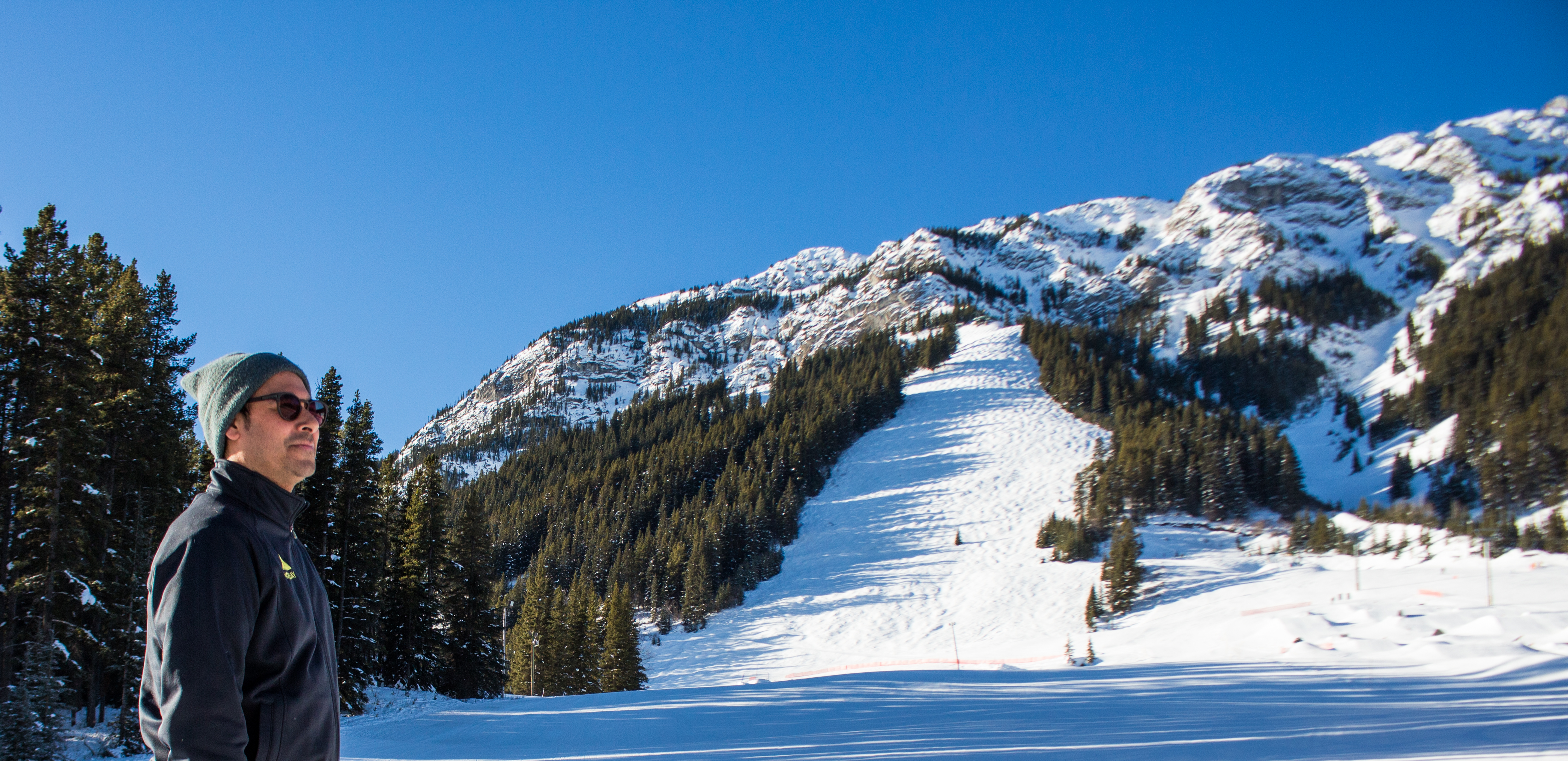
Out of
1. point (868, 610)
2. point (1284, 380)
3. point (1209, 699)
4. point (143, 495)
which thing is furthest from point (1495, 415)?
point (143, 495)

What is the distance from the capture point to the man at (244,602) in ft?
6.34

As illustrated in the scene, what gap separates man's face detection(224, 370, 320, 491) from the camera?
93.7 inches

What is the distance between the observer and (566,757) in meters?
11.1

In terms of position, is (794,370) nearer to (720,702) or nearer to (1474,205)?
(720,702)

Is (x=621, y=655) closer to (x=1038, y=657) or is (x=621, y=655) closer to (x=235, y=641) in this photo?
(x=1038, y=657)

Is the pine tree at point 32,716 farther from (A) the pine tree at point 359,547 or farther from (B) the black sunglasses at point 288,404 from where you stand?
(B) the black sunglasses at point 288,404

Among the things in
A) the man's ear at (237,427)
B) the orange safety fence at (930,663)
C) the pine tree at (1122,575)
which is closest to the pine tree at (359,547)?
the orange safety fence at (930,663)

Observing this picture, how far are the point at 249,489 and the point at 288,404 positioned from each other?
0.98 feet

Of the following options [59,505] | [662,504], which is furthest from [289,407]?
[662,504]

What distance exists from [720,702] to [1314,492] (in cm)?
9987

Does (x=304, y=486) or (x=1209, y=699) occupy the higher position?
(x=304, y=486)

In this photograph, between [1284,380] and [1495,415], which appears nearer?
[1495,415]

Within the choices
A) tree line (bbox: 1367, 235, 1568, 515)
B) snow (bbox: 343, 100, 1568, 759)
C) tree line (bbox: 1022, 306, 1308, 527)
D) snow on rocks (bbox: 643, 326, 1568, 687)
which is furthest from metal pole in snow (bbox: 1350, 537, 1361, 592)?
tree line (bbox: 1367, 235, 1568, 515)

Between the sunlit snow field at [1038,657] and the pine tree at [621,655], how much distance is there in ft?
16.7
